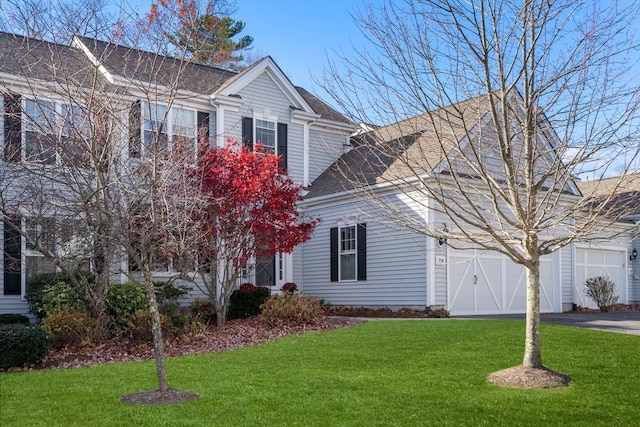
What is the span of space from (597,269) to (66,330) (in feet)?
55.9

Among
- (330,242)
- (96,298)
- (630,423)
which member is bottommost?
(630,423)

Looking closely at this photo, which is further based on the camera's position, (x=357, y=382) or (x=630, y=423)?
(x=357, y=382)

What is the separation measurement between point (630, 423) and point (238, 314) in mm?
10873

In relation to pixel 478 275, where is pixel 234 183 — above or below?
above

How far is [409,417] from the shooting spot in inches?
254

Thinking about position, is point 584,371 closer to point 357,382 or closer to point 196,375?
point 357,382

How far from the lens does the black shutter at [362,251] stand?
17.9 m

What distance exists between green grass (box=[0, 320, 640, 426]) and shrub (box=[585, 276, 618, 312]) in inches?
362

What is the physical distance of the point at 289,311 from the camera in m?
14.0

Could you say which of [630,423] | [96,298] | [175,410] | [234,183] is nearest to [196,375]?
[175,410]

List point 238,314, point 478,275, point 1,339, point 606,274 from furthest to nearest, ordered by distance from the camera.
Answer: point 606,274 < point 478,275 < point 238,314 < point 1,339

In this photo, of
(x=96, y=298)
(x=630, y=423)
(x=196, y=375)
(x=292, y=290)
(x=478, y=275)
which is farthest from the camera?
(x=292, y=290)

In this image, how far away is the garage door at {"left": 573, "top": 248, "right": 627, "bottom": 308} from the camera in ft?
67.4

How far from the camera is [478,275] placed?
17484mm
